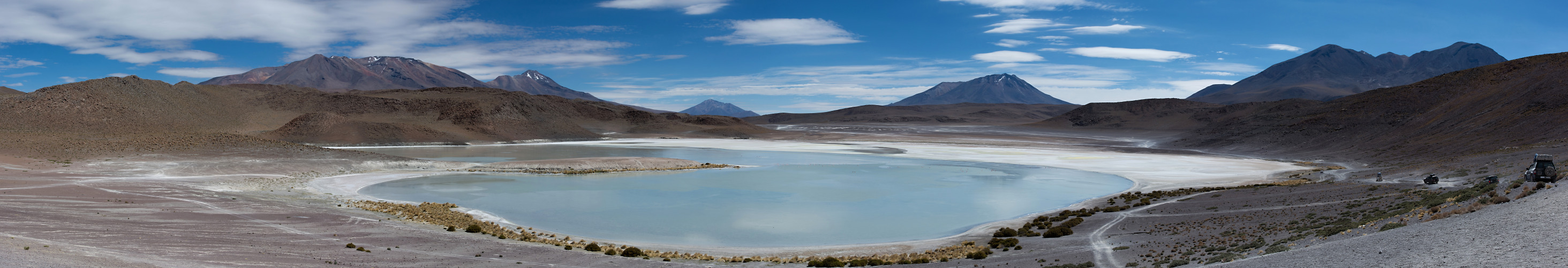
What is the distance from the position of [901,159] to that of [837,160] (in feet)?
16.3

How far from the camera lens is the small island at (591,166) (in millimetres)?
38625

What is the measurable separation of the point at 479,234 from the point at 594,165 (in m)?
24.0

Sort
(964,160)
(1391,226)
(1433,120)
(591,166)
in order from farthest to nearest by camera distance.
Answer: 1. (964,160)
2. (1433,120)
3. (591,166)
4. (1391,226)

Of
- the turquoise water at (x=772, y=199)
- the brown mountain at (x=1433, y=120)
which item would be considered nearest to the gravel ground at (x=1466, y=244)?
the turquoise water at (x=772, y=199)

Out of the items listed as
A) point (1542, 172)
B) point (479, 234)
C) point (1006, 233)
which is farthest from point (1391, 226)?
point (479, 234)

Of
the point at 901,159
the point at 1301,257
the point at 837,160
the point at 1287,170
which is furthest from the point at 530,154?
the point at 1301,257

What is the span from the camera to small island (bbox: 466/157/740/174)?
127ft

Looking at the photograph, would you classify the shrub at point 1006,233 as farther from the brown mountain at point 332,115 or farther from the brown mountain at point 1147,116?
the brown mountain at point 1147,116

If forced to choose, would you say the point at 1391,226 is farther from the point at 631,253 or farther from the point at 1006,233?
the point at 631,253

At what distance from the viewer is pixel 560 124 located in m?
103

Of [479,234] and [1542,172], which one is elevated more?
[1542,172]

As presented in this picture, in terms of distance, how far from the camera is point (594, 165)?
40.7 m

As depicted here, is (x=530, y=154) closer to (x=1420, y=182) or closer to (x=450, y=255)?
(x=450, y=255)

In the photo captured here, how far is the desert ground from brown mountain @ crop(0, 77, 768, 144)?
23.0 metres
